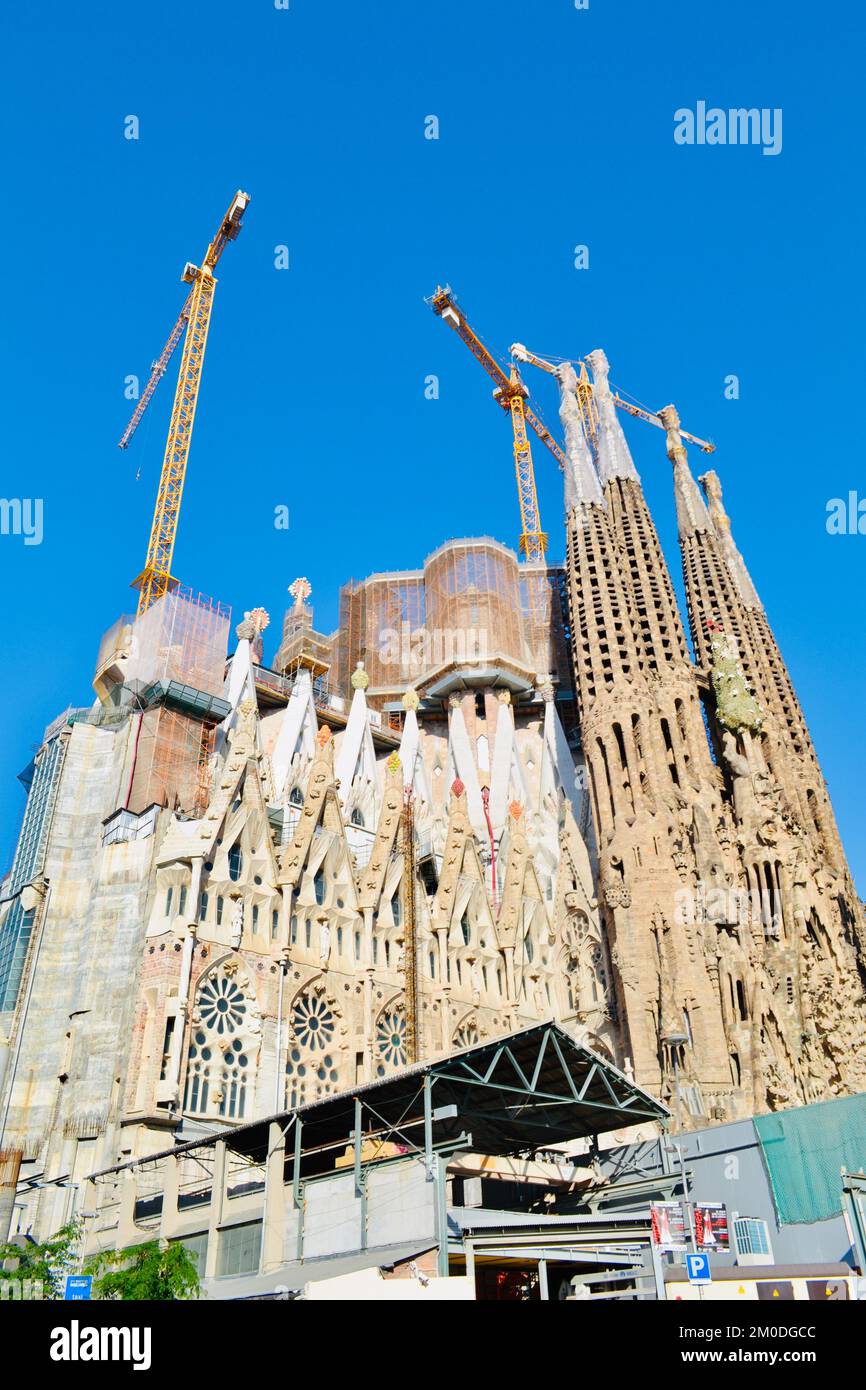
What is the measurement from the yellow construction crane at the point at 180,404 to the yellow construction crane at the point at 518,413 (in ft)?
59.5

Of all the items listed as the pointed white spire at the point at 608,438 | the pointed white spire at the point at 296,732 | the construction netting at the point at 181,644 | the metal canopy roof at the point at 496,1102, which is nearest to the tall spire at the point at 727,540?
the pointed white spire at the point at 608,438

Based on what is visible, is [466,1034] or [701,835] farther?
[701,835]

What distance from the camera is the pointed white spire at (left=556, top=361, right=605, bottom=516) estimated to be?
162ft

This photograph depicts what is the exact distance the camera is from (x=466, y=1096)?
66.7 ft

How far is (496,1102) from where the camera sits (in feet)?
70.1

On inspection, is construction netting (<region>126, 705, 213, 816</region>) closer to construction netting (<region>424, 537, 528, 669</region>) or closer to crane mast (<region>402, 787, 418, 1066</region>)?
crane mast (<region>402, 787, 418, 1066</region>)

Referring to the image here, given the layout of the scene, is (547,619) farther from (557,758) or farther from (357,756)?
(357,756)

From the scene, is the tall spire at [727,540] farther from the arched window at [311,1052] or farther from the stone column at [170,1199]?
the stone column at [170,1199]

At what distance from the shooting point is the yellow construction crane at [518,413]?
71.3m

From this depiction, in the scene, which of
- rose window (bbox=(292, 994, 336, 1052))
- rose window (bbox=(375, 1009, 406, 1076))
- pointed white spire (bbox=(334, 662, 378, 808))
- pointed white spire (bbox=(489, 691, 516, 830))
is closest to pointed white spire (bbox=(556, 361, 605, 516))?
pointed white spire (bbox=(489, 691, 516, 830))

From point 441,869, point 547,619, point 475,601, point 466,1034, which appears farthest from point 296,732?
point 547,619

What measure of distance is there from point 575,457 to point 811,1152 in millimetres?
34836
